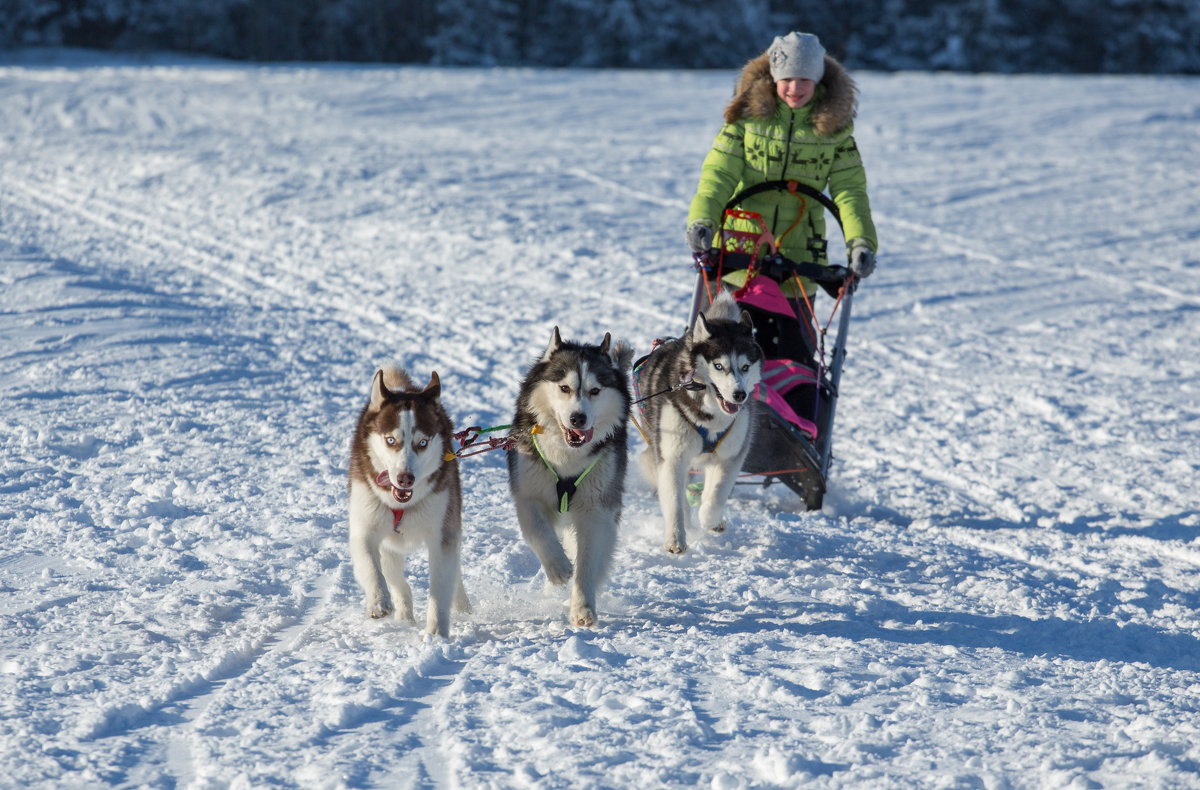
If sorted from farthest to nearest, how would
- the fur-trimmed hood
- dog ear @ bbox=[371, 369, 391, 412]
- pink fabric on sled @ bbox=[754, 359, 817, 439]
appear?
pink fabric on sled @ bbox=[754, 359, 817, 439] < the fur-trimmed hood < dog ear @ bbox=[371, 369, 391, 412]

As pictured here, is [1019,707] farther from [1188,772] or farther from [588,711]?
[588,711]

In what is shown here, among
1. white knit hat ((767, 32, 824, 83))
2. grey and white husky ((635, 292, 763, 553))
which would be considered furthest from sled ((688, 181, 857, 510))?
white knit hat ((767, 32, 824, 83))

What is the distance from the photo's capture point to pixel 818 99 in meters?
4.58

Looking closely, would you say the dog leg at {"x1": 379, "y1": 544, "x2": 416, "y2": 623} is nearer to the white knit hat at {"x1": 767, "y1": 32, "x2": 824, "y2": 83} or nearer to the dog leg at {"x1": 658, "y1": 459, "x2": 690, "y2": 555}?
the dog leg at {"x1": 658, "y1": 459, "x2": 690, "y2": 555}

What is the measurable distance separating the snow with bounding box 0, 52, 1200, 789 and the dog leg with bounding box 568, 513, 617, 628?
13 cm

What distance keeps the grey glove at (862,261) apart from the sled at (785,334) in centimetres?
4

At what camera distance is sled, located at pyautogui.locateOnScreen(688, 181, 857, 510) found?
14.8 ft

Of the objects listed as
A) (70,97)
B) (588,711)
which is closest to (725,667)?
(588,711)

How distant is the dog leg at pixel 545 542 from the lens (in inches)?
143

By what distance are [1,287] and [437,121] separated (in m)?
9.22

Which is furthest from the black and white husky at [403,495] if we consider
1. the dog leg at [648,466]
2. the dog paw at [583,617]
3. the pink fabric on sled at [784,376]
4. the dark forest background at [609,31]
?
the dark forest background at [609,31]

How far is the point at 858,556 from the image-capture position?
14.2 ft

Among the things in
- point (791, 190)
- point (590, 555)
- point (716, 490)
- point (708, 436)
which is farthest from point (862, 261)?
point (590, 555)

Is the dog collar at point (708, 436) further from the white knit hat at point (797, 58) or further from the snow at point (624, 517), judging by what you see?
the white knit hat at point (797, 58)
